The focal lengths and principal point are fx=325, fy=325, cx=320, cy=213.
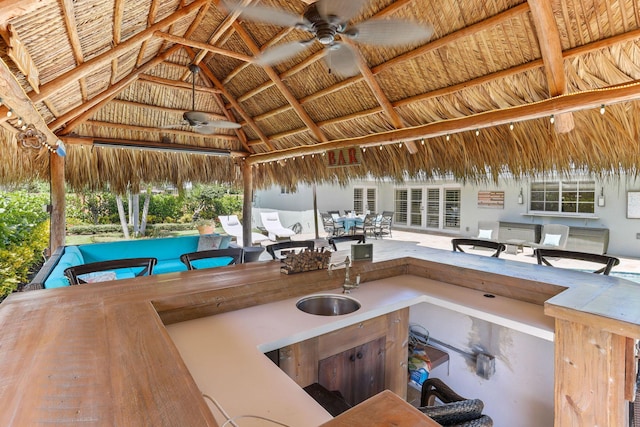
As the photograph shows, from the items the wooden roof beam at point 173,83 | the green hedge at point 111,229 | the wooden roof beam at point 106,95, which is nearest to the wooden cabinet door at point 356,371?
the wooden roof beam at point 106,95

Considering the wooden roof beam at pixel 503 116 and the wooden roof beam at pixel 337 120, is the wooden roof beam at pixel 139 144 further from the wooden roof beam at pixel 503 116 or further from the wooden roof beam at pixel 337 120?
the wooden roof beam at pixel 503 116

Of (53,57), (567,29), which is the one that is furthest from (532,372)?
(53,57)

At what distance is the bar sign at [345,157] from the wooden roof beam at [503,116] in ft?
0.28

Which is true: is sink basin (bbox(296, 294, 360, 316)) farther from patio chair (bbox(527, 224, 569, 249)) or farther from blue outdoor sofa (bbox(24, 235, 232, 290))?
patio chair (bbox(527, 224, 569, 249))

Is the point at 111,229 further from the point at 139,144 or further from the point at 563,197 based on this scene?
the point at 563,197

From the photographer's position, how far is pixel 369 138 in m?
4.64

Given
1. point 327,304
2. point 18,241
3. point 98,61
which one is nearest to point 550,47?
point 327,304

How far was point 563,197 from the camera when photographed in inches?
344

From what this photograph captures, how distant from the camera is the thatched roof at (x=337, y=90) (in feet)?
8.27

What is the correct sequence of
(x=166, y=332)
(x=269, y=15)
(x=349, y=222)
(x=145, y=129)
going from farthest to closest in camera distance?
(x=349, y=222)
(x=145, y=129)
(x=269, y=15)
(x=166, y=332)

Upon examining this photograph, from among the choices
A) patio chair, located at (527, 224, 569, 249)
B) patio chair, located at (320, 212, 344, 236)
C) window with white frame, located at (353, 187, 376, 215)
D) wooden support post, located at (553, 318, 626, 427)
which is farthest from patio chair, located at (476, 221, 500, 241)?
wooden support post, located at (553, 318, 626, 427)

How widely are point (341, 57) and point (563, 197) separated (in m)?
8.78

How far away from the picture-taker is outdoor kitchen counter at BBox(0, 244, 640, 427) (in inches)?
31.5

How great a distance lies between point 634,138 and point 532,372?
92.2 inches
